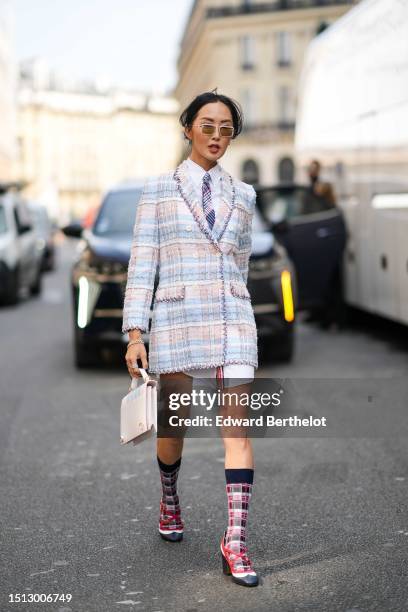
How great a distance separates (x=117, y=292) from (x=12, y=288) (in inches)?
354

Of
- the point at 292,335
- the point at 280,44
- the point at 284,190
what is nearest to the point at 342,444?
the point at 292,335

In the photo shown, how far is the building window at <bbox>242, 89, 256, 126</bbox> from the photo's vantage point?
78.4 metres

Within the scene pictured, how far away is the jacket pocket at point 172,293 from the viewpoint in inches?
173

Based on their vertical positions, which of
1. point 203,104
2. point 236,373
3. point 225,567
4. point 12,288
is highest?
point 203,104

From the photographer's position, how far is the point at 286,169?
81750 mm

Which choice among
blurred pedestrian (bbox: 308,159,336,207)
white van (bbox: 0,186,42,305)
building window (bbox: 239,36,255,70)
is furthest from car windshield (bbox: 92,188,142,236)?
building window (bbox: 239,36,255,70)

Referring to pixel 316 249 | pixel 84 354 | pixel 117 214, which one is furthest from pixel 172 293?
pixel 316 249

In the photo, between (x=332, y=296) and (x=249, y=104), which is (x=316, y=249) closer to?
(x=332, y=296)

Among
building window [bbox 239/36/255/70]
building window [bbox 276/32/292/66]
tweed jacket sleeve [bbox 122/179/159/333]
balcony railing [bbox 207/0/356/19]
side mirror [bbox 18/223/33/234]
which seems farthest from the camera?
building window [bbox 276/32/292/66]

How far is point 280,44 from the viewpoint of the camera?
7900 cm

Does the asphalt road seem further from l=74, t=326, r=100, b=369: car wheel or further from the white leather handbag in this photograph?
l=74, t=326, r=100, b=369: car wheel

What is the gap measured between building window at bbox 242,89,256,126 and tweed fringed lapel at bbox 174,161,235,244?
74.8 m

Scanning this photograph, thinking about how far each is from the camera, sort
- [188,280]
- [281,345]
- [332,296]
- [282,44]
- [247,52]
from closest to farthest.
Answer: [188,280] → [281,345] → [332,296] → [247,52] → [282,44]

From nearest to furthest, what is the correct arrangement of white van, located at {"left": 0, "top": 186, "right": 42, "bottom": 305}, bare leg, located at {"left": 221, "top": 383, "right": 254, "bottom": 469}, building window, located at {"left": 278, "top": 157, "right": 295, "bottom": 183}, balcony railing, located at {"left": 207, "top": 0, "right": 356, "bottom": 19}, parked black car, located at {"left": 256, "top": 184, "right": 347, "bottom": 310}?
bare leg, located at {"left": 221, "top": 383, "right": 254, "bottom": 469} < parked black car, located at {"left": 256, "top": 184, "right": 347, "bottom": 310} < white van, located at {"left": 0, "top": 186, "right": 42, "bottom": 305} < balcony railing, located at {"left": 207, "top": 0, "right": 356, "bottom": 19} < building window, located at {"left": 278, "top": 157, "right": 295, "bottom": 183}
